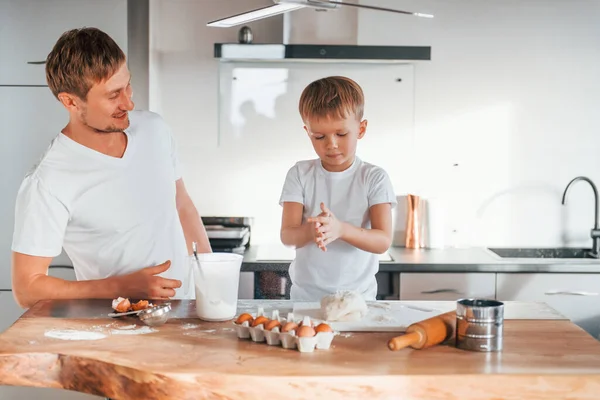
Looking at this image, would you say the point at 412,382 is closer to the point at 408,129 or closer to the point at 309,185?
the point at 309,185

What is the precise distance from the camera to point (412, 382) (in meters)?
1.29

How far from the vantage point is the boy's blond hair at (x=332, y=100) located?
6.53 feet

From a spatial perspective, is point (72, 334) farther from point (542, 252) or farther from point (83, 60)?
point (542, 252)

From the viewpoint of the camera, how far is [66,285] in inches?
73.0

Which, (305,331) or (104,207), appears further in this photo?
(104,207)

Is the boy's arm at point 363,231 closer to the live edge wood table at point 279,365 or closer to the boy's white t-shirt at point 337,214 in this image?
the boy's white t-shirt at point 337,214

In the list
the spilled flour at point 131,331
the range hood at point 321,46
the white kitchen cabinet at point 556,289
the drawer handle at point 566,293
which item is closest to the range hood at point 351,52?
the range hood at point 321,46

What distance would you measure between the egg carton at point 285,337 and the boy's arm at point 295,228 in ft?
1.59

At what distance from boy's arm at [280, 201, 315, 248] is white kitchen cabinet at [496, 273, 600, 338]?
4.30 feet

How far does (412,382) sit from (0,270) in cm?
238

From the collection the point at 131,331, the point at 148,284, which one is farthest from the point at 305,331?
the point at 148,284

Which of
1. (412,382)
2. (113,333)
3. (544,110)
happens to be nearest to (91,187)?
(113,333)

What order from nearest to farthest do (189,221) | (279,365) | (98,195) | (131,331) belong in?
(279,365), (131,331), (98,195), (189,221)

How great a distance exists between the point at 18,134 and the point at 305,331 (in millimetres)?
2147
